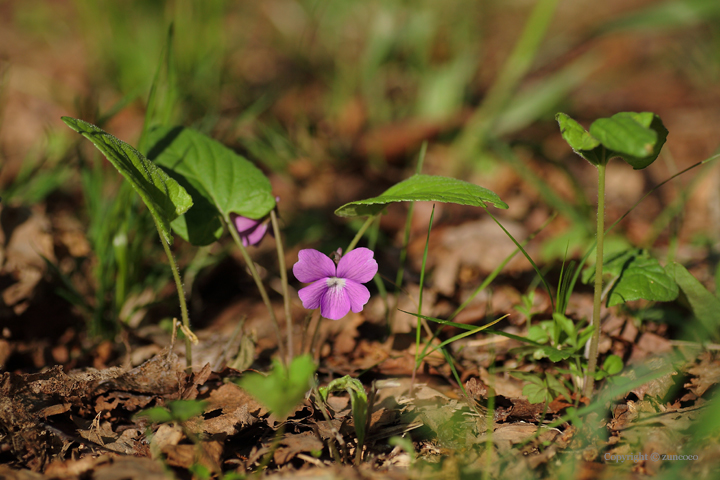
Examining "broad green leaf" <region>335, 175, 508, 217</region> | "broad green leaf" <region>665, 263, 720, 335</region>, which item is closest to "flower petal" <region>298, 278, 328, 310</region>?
"broad green leaf" <region>335, 175, 508, 217</region>

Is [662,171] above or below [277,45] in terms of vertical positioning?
below

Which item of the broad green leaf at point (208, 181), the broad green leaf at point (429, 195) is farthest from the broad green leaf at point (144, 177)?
the broad green leaf at point (429, 195)

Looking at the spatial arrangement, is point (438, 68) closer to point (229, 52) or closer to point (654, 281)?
point (229, 52)

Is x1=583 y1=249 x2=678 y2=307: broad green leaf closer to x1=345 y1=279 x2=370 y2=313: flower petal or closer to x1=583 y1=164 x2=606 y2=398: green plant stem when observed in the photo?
x1=583 y1=164 x2=606 y2=398: green plant stem

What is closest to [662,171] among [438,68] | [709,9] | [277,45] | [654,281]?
[709,9]

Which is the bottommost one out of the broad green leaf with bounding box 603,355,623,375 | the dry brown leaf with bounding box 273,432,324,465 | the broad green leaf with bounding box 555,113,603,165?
the dry brown leaf with bounding box 273,432,324,465

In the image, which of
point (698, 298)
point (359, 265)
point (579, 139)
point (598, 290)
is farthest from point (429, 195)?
point (698, 298)

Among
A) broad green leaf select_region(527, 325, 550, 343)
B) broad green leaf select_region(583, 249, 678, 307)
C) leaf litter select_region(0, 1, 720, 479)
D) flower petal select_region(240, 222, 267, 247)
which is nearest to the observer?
leaf litter select_region(0, 1, 720, 479)
